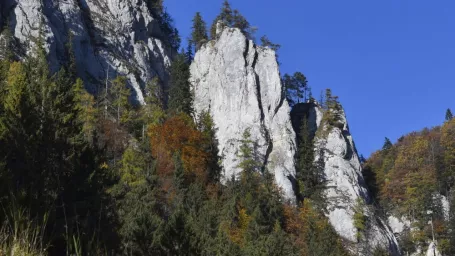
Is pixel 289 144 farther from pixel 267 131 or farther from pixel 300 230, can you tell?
pixel 300 230

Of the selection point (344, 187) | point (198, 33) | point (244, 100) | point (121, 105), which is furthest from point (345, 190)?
point (198, 33)

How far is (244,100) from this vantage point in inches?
2554

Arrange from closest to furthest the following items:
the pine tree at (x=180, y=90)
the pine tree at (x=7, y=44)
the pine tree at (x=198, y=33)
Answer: the pine tree at (x=7, y=44), the pine tree at (x=180, y=90), the pine tree at (x=198, y=33)

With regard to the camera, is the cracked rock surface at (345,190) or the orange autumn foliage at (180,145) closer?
the orange autumn foliage at (180,145)

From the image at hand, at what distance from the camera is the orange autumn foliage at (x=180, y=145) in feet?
152

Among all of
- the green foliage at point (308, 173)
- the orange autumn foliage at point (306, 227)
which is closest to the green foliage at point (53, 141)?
the orange autumn foliage at point (306, 227)

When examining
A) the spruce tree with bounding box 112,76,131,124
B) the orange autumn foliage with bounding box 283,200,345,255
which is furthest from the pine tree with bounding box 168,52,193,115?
the orange autumn foliage with bounding box 283,200,345,255

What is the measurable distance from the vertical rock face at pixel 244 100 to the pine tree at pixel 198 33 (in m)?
3.82

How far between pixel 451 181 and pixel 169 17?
60.8 m

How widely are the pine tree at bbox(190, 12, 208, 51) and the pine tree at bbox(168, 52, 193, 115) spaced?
20.1 feet

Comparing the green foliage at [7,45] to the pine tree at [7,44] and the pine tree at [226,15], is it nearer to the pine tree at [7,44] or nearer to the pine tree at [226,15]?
the pine tree at [7,44]

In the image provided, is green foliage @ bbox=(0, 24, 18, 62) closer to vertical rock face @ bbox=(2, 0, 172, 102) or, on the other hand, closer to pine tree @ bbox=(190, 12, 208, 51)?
vertical rock face @ bbox=(2, 0, 172, 102)

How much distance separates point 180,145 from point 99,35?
94.4ft

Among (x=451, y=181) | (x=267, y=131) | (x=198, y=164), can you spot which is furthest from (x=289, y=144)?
(x=451, y=181)
